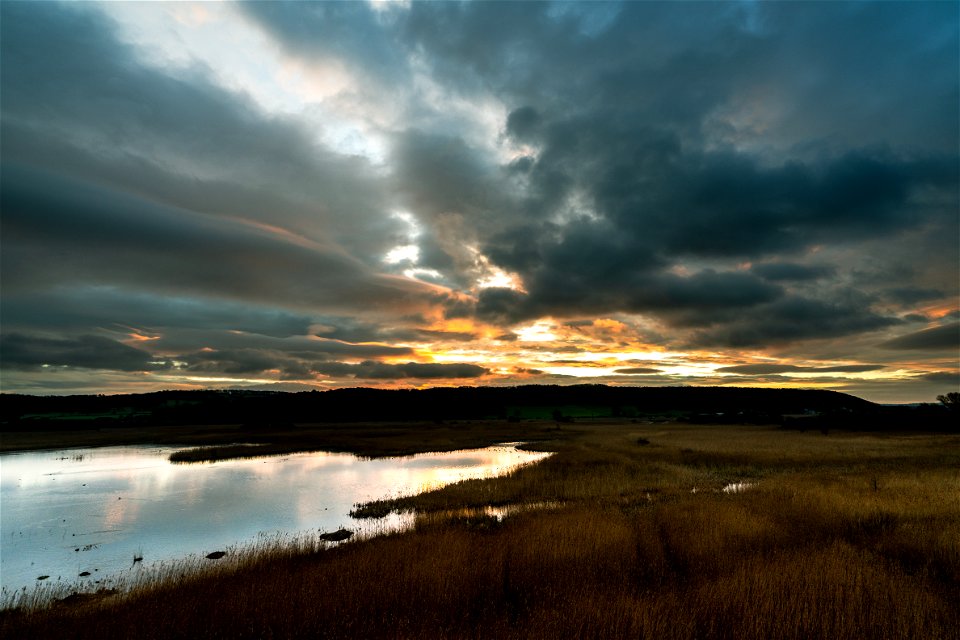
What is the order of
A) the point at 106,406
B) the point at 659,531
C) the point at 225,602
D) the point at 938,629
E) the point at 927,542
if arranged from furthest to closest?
the point at 106,406, the point at 659,531, the point at 927,542, the point at 225,602, the point at 938,629

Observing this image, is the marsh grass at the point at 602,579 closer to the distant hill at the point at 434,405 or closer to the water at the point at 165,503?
the water at the point at 165,503

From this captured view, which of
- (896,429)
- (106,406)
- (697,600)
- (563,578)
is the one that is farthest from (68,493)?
(106,406)

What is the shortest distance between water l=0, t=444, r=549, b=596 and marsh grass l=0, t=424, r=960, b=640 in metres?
4.34

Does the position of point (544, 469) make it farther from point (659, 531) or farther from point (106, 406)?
point (106, 406)

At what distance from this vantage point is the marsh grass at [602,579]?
29.8 feet

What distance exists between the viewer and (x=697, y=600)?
992 cm

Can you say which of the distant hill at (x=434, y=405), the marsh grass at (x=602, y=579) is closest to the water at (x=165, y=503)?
the marsh grass at (x=602, y=579)

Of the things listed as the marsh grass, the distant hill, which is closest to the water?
the marsh grass

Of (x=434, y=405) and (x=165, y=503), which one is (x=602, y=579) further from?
(x=434, y=405)

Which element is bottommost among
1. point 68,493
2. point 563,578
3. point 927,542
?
point 68,493

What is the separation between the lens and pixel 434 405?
5861 inches

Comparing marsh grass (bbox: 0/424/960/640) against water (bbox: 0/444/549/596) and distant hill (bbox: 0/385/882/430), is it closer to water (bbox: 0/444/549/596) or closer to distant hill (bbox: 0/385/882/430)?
water (bbox: 0/444/549/596)

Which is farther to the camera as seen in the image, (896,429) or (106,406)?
(106,406)

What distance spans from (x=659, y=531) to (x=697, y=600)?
688 cm
